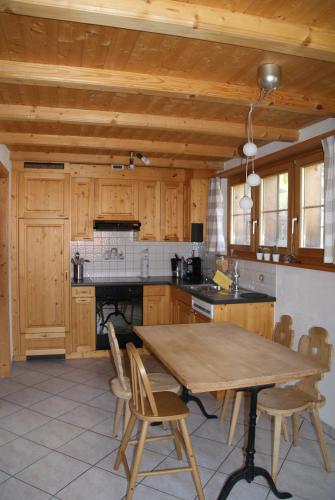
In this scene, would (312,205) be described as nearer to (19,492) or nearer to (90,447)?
(90,447)

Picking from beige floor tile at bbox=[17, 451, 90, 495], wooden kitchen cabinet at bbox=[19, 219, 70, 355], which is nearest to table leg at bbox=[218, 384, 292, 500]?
beige floor tile at bbox=[17, 451, 90, 495]

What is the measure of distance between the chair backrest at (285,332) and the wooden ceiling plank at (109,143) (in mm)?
1833

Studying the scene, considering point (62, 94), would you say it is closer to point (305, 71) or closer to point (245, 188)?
point (305, 71)

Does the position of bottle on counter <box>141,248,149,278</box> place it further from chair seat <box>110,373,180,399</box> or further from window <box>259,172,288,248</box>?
chair seat <box>110,373,180,399</box>

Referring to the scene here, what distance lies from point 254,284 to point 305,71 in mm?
2247

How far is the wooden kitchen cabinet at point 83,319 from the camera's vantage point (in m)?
4.61

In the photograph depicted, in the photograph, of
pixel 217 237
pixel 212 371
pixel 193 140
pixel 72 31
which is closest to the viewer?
pixel 72 31

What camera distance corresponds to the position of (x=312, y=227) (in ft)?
10.8

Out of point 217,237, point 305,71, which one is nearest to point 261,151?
point 217,237

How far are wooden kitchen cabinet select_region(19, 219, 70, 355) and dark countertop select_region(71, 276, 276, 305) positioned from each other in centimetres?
27

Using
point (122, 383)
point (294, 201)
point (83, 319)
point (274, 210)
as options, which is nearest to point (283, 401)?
point (122, 383)

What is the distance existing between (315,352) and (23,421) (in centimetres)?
228

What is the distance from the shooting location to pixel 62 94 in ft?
8.51

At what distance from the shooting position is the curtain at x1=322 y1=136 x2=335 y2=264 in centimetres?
277
